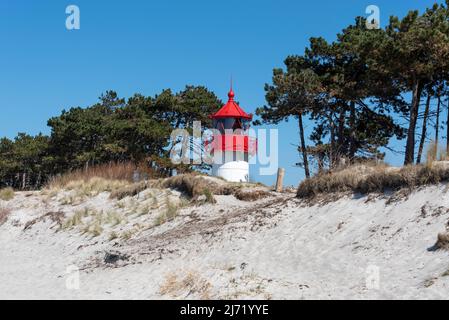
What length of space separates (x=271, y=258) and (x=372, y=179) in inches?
123

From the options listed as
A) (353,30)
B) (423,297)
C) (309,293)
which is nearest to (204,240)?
(309,293)

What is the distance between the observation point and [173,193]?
67.7 ft

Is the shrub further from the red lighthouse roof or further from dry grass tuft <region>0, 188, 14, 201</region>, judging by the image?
dry grass tuft <region>0, 188, 14, 201</region>

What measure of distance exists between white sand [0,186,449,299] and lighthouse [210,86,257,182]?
17.8ft

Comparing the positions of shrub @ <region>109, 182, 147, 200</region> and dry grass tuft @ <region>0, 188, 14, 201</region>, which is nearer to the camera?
shrub @ <region>109, 182, 147, 200</region>

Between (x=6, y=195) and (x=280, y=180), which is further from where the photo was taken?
(x=6, y=195)

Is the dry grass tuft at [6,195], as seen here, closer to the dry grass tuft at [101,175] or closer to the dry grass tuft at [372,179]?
the dry grass tuft at [101,175]

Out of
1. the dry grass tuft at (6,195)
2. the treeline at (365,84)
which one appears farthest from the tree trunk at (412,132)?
the dry grass tuft at (6,195)

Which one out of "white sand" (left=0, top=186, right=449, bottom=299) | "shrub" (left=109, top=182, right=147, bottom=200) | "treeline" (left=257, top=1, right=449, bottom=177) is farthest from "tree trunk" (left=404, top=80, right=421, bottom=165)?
"shrub" (left=109, top=182, right=147, bottom=200)

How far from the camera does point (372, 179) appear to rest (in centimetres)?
1307

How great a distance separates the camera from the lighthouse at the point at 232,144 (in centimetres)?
2241

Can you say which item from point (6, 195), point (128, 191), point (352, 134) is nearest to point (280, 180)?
point (128, 191)

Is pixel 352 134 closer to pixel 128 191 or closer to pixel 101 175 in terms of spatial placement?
pixel 128 191

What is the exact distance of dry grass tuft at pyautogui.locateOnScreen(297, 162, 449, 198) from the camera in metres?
11.9
